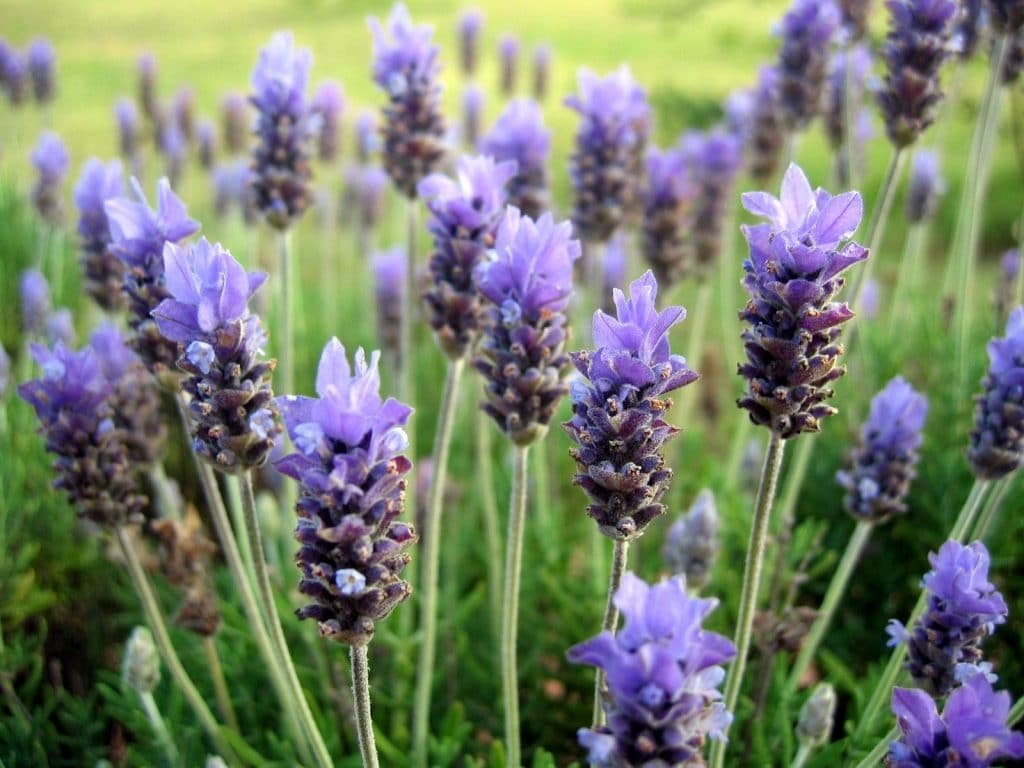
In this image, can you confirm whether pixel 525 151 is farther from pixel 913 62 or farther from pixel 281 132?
pixel 913 62

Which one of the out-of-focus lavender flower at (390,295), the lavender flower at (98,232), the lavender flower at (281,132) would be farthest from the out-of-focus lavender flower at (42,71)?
the lavender flower at (281,132)

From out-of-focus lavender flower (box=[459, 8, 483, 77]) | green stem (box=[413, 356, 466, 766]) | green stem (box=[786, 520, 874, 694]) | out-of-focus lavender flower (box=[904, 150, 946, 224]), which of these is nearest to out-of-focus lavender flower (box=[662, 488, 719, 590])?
green stem (box=[786, 520, 874, 694])

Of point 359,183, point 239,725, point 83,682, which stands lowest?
point 83,682

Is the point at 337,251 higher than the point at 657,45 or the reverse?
the reverse

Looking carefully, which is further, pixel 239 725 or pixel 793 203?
pixel 239 725

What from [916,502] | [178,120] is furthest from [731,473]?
[178,120]

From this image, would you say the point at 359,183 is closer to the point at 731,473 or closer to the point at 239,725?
the point at 731,473

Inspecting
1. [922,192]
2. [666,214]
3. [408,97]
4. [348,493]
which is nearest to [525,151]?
[408,97]

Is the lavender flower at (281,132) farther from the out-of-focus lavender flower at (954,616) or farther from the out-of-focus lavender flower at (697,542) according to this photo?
the out-of-focus lavender flower at (954,616)
